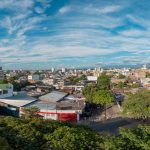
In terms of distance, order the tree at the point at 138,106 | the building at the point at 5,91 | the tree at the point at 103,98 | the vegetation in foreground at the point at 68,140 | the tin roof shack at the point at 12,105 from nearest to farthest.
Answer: the vegetation in foreground at the point at 68,140
the tree at the point at 138,106
the tin roof shack at the point at 12,105
the tree at the point at 103,98
the building at the point at 5,91

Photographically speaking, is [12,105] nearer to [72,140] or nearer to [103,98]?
[103,98]

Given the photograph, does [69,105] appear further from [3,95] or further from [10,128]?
[10,128]

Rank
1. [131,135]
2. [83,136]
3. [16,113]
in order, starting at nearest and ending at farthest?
[131,135] < [83,136] < [16,113]

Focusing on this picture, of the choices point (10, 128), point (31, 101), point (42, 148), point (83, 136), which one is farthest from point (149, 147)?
point (31, 101)

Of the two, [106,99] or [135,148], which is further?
[106,99]

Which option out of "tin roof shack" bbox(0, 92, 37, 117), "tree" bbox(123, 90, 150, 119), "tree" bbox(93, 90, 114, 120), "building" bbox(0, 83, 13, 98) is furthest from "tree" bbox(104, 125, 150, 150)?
"building" bbox(0, 83, 13, 98)

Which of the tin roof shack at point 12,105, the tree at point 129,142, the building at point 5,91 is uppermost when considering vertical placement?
the tree at point 129,142

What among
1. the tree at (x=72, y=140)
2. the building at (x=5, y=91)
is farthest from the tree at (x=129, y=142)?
the building at (x=5, y=91)

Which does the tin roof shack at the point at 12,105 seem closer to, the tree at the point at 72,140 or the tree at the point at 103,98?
the tree at the point at 103,98

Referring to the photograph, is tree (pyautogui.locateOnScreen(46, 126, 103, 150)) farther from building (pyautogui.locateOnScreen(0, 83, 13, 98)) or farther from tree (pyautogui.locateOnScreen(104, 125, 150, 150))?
building (pyautogui.locateOnScreen(0, 83, 13, 98))

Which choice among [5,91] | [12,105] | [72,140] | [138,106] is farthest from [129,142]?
[5,91]

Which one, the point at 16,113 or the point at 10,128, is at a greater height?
the point at 10,128
